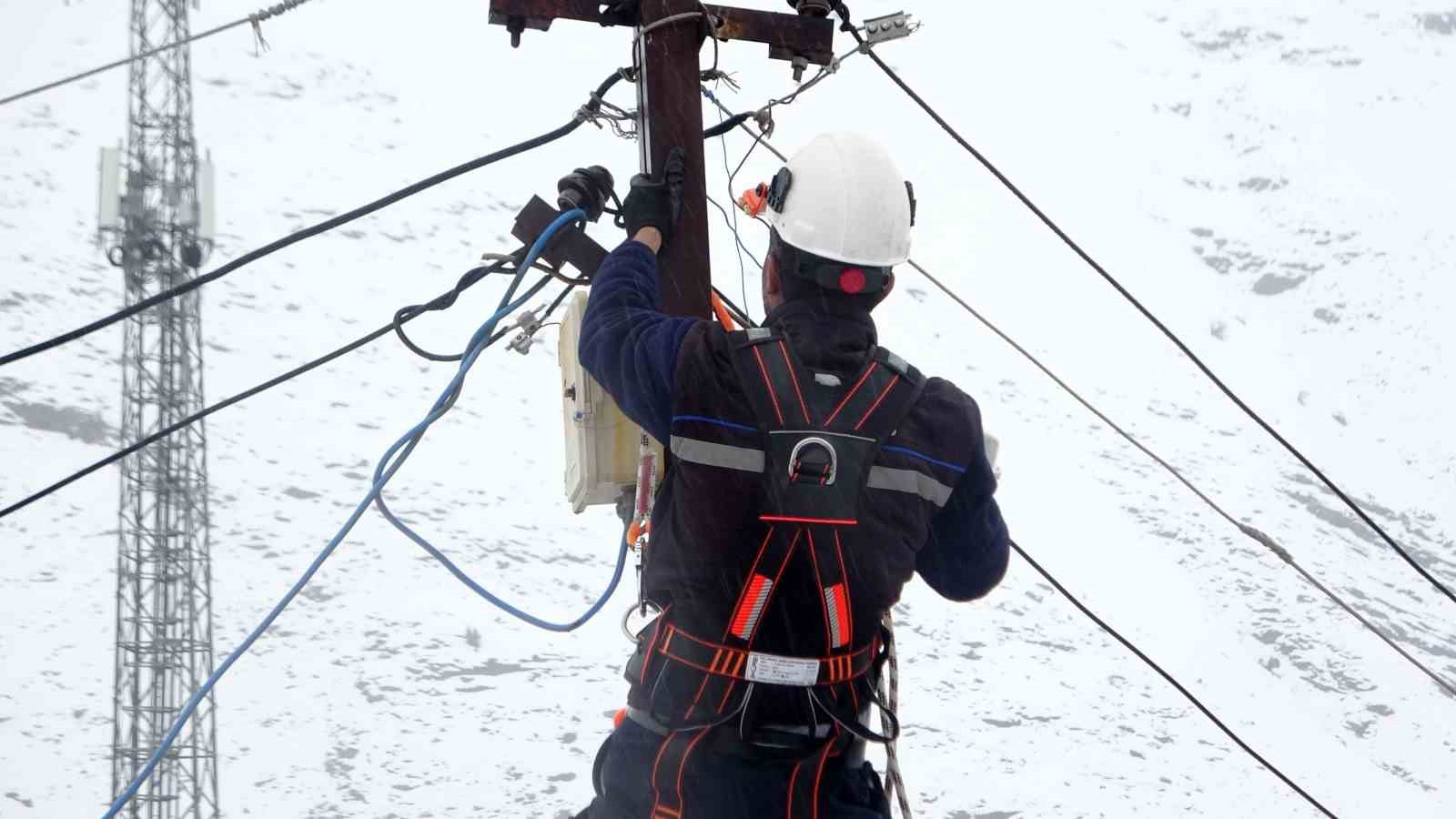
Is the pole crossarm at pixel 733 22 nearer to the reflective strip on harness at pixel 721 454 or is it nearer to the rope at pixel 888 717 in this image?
the reflective strip on harness at pixel 721 454

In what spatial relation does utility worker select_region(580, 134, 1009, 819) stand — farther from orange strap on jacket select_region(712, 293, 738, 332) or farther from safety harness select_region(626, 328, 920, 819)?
orange strap on jacket select_region(712, 293, 738, 332)

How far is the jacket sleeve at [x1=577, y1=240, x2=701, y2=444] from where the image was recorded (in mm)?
3225

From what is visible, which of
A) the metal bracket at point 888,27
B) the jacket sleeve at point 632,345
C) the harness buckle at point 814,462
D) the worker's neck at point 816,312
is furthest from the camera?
the metal bracket at point 888,27

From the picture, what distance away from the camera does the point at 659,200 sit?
397 cm

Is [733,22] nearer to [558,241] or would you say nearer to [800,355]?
[558,241]

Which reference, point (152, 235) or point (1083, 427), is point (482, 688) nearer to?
point (152, 235)

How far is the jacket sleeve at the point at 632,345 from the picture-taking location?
3.22 metres

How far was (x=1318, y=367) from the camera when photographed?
4575 centimetres

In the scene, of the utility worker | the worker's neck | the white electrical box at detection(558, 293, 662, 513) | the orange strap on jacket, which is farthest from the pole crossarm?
the worker's neck

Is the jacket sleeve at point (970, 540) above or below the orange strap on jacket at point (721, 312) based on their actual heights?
below

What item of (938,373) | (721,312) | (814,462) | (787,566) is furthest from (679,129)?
(938,373)

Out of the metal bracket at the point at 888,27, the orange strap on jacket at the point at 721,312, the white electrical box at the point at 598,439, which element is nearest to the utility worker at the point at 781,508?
the white electrical box at the point at 598,439

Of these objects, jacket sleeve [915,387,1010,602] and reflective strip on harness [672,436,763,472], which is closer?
reflective strip on harness [672,436,763,472]

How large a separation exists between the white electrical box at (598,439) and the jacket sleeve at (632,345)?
2.11 ft
